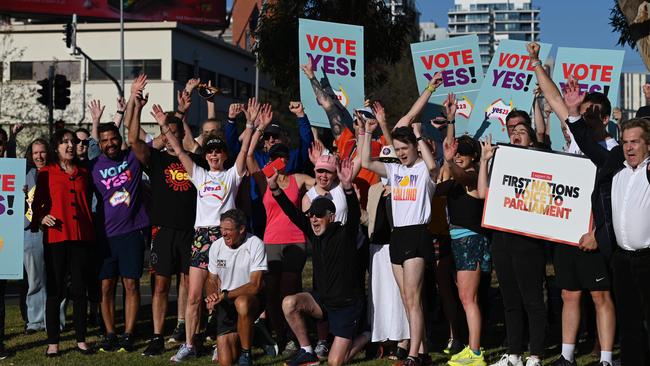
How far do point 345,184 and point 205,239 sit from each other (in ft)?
4.85

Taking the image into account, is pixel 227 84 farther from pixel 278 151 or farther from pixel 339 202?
pixel 339 202

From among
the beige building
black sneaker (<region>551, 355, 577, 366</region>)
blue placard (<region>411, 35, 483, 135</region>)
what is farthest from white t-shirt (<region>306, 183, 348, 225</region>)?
the beige building

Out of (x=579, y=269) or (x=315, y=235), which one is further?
(x=315, y=235)

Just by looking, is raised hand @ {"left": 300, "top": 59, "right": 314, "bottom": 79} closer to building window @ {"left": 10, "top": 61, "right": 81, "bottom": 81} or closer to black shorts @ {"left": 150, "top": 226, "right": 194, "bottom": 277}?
black shorts @ {"left": 150, "top": 226, "right": 194, "bottom": 277}

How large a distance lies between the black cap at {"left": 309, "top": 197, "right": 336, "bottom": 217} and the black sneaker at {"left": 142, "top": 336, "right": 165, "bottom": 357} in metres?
2.09

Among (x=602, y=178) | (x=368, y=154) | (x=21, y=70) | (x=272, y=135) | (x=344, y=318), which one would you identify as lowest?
(x=344, y=318)

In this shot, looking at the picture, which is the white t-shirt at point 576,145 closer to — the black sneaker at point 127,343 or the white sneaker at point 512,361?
the white sneaker at point 512,361

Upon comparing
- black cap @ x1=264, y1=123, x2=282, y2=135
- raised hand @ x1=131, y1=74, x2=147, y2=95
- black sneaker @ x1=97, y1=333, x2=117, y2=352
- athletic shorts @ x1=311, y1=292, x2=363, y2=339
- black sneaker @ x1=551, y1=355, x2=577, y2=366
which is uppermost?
raised hand @ x1=131, y1=74, x2=147, y2=95

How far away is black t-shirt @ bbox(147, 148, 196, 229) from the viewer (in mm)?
10977

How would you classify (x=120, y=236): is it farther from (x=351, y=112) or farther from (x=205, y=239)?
(x=351, y=112)

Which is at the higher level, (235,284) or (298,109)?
(298,109)

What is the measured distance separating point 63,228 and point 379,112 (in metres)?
3.31

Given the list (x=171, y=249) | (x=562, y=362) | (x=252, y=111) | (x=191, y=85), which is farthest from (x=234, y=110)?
(x=562, y=362)

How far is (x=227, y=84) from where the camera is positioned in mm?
63812
